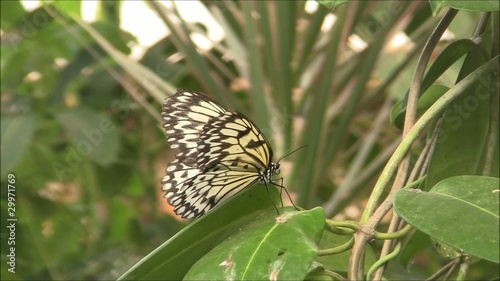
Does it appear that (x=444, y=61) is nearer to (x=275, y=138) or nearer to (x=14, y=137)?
(x=275, y=138)

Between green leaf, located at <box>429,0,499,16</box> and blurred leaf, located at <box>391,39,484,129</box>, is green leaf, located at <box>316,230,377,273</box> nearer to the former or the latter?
blurred leaf, located at <box>391,39,484,129</box>

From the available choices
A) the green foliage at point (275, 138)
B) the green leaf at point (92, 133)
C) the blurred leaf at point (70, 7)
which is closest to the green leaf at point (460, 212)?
the green foliage at point (275, 138)

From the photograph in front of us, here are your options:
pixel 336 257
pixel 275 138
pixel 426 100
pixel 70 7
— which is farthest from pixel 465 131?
pixel 70 7

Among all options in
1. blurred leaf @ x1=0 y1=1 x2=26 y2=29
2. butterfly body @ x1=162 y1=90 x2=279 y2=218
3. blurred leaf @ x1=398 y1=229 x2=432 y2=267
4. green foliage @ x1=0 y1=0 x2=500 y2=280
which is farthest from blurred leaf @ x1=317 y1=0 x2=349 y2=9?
blurred leaf @ x1=0 y1=1 x2=26 y2=29

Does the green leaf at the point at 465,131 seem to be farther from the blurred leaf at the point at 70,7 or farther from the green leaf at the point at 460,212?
the blurred leaf at the point at 70,7

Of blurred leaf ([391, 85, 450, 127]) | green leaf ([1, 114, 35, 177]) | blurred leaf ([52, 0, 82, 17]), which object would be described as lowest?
blurred leaf ([391, 85, 450, 127])

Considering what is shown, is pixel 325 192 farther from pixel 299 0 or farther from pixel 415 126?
pixel 415 126
